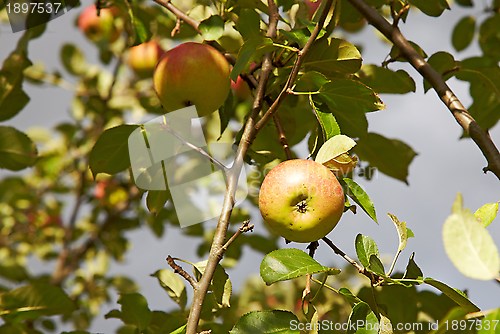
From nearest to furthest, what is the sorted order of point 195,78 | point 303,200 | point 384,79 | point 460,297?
point 460,297, point 303,200, point 195,78, point 384,79

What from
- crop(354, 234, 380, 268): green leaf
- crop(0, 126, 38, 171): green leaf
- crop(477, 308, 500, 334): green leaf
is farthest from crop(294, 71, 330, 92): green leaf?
crop(0, 126, 38, 171): green leaf

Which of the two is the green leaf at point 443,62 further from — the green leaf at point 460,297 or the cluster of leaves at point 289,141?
the green leaf at point 460,297

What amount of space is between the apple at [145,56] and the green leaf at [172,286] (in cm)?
151

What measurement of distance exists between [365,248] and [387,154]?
513 mm

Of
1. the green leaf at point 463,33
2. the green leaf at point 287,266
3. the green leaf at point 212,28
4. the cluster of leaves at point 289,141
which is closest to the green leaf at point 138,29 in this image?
the cluster of leaves at point 289,141

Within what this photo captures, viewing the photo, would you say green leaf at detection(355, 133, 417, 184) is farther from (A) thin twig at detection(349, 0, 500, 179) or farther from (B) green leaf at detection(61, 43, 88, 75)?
(B) green leaf at detection(61, 43, 88, 75)

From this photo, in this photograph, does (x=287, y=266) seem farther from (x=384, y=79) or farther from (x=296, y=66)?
(x=384, y=79)

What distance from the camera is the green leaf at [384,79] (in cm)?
138

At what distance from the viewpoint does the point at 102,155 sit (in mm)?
1223

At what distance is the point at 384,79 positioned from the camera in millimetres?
1407

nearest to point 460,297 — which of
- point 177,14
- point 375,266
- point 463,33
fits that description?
point 375,266

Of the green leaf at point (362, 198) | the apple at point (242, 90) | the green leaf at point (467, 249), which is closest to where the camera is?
the green leaf at point (467, 249)

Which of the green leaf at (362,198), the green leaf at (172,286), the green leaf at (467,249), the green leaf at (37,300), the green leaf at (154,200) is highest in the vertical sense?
the green leaf at (467,249)

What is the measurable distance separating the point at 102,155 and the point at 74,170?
1.72 meters
